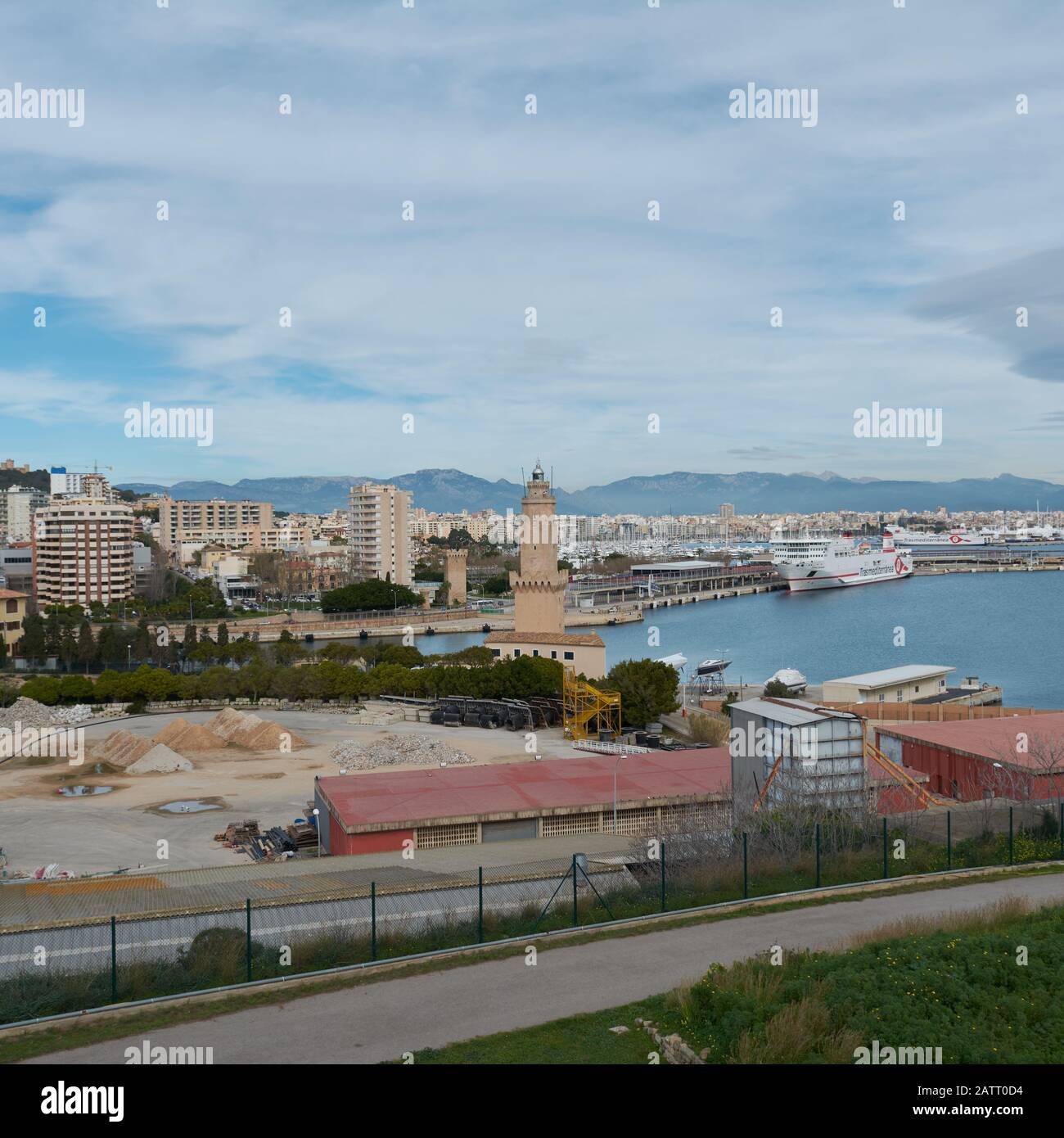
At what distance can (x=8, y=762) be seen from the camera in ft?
75.5

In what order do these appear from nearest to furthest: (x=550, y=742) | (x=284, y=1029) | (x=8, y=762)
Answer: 1. (x=284, y=1029)
2. (x=8, y=762)
3. (x=550, y=742)

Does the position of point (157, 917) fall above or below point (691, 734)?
above

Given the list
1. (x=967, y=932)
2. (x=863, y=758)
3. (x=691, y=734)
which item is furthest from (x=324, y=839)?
(x=691, y=734)

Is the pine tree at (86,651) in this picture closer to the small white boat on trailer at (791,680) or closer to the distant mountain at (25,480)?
the small white boat on trailer at (791,680)

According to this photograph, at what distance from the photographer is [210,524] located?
398 feet

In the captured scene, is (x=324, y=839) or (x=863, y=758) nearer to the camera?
(x=863, y=758)

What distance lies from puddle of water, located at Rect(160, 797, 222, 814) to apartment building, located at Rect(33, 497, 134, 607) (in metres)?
48.4

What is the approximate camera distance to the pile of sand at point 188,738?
2425 cm

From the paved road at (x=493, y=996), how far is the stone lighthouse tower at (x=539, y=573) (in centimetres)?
2386

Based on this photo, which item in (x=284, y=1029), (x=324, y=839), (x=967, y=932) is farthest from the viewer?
(x=324, y=839)

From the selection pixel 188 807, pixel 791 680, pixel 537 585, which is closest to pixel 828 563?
pixel 791 680

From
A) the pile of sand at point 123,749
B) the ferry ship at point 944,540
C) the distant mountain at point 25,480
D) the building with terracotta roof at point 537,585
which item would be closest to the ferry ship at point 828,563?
the ferry ship at point 944,540

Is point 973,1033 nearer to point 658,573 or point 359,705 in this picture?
point 359,705
